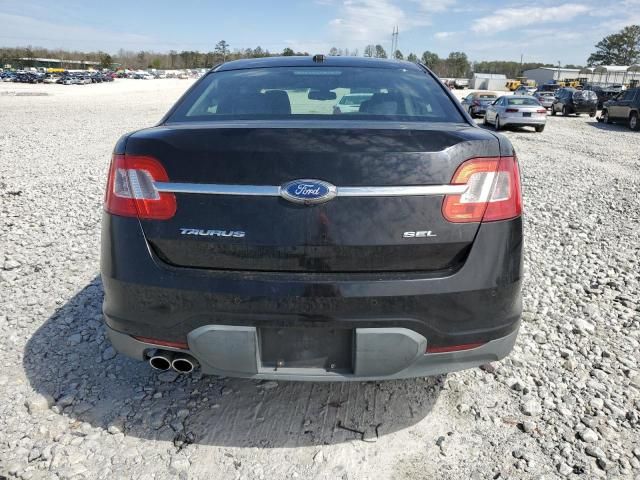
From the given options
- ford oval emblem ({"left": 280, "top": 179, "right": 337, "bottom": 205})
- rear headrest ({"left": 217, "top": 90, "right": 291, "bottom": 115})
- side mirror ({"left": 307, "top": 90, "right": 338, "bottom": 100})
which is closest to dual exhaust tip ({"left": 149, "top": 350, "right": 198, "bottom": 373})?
ford oval emblem ({"left": 280, "top": 179, "right": 337, "bottom": 205})

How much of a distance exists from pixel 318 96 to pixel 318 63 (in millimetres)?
464

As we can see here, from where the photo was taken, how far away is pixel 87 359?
281 centimetres

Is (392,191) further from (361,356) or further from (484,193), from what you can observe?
(361,356)

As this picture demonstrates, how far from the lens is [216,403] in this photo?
244 cm

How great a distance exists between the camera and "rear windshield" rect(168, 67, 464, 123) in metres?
2.39

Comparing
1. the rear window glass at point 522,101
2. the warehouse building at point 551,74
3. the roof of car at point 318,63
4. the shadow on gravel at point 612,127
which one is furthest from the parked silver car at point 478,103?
the warehouse building at point 551,74

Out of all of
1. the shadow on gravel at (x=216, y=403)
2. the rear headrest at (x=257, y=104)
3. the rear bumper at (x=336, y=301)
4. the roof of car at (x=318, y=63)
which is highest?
the roof of car at (x=318, y=63)

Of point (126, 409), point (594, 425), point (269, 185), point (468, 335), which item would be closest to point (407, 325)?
point (468, 335)

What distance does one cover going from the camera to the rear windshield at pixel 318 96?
239 centimetres

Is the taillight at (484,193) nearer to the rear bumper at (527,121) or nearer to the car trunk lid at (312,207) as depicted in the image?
the car trunk lid at (312,207)

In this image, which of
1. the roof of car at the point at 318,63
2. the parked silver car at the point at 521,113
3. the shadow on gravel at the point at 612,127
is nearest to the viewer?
the roof of car at the point at 318,63

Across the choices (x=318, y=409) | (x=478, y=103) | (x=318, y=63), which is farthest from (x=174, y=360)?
(x=478, y=103)

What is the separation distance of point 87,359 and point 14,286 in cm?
144

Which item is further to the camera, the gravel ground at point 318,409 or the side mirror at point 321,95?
the side mirror at point 321,95
